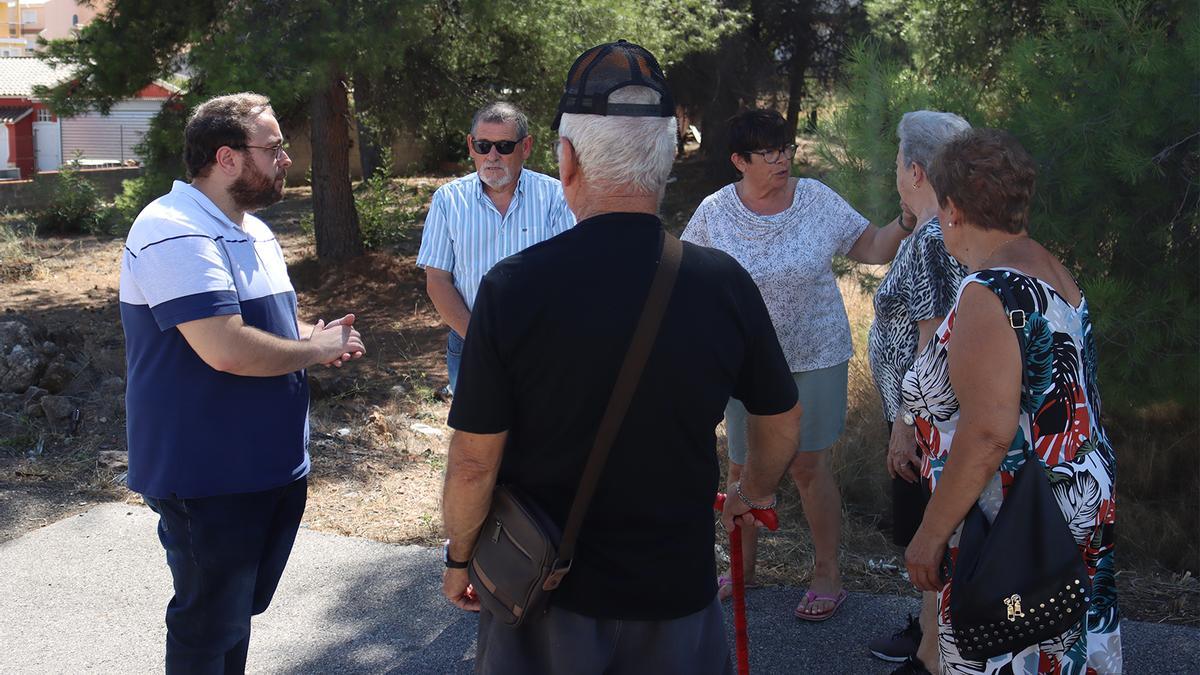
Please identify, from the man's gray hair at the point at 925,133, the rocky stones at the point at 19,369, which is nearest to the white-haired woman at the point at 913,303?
the man's gray hair at the point at 925,133

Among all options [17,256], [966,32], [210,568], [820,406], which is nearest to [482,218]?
[820,406]

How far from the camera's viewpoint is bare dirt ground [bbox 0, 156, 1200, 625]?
15.2ft

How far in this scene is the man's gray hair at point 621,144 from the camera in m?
2.08

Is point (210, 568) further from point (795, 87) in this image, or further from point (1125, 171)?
point (795, 87)

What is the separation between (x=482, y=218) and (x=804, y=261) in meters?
1.21

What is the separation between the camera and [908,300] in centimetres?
329

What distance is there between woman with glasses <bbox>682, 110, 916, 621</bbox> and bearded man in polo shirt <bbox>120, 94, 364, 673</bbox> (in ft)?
5.23

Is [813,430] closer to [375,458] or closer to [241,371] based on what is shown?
[241,371]

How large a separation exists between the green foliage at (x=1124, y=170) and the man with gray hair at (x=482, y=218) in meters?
1.90

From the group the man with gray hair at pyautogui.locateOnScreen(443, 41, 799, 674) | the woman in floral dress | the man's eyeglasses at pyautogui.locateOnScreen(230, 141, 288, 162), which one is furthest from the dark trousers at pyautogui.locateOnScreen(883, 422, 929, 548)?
the man's eyeglasses at pyautogui.locateOnScreen(230, 141, 288, 162)

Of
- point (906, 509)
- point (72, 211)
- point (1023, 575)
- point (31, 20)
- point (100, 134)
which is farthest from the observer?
point (31, 20)

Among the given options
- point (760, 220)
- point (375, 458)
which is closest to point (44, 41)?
point (375, 458)

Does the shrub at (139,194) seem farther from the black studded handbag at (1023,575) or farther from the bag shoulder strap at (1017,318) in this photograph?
the black studded handbag at (1023,575)

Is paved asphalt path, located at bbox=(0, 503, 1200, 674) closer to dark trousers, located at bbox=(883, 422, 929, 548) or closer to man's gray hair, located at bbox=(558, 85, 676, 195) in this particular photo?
dark trousers, located at bbox=(883, 422, 929, 548)
